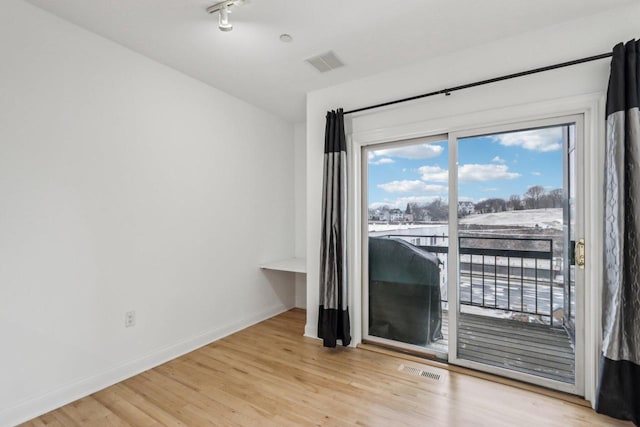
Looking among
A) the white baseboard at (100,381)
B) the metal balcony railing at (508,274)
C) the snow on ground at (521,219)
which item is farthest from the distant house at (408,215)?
the white baseboard at (100,381)

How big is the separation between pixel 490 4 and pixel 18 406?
388 centimetres

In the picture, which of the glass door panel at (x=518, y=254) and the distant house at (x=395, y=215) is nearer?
the glass door panel at (x=518, y=254)

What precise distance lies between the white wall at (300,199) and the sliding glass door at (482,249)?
1.45 metres

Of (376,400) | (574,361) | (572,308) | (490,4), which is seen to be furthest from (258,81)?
(574,361)

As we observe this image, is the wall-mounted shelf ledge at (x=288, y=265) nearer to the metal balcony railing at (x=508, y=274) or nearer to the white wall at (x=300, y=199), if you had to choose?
the white wall at (x=300, y=199)

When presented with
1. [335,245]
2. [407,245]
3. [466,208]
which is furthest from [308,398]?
[466,208]

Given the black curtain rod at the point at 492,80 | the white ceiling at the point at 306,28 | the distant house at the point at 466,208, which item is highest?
the white ceiling at the point at 306,28

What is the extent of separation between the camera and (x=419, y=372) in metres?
2.51

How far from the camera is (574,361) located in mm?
2227

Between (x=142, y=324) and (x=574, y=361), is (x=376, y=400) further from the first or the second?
(x=142, y=324)

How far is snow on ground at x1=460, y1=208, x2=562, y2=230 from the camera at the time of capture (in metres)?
2.28


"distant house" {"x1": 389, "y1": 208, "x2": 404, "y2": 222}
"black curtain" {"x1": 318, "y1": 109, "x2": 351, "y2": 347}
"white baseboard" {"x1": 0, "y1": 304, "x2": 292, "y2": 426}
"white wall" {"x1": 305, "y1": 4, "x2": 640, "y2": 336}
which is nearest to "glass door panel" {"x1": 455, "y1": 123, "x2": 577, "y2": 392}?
"white wall" {"x1": 305, "y1": 4, "x2": 640, "y2": 336}

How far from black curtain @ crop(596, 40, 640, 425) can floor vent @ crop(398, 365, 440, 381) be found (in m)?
1.01

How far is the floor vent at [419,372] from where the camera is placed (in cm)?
245
